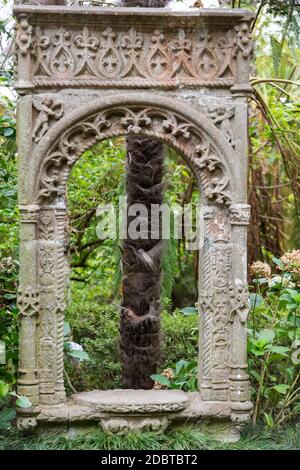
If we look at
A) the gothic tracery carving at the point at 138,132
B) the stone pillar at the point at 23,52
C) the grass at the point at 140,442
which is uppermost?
the stone pillar at the point at 23,52

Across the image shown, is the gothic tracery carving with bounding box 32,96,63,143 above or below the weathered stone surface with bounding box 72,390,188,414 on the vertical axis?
above

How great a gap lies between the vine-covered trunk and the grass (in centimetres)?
102

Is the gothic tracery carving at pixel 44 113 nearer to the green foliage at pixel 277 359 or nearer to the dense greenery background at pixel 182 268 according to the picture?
the dense greenery background at pixel 182 268

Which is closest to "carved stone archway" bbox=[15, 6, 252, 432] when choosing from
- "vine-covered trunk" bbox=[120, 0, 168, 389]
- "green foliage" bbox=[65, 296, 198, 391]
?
"vine-covered trunk" bbox=[120, 0, 168, 389]

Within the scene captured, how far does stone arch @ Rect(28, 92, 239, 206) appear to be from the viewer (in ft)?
17.6

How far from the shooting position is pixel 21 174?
17.5 ft

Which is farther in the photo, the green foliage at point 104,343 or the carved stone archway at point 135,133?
the green foliage at point 104,343

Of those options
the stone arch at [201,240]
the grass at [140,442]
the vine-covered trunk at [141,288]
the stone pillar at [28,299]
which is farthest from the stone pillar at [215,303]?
the stone pillar at [28,299]

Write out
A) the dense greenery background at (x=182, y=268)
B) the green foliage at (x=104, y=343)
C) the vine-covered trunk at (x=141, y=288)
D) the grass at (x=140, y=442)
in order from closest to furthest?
Answer: the grass at (x=140, y=442) < the dense greenery background at (x=182, y=268) < the vine-covered trunk at (x=141, y=288) < the green foliage at (x=104, y=343)

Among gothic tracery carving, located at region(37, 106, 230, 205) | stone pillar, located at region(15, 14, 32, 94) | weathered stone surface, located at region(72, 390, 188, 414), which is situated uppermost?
stone pillar, located at region(15, 14, 32, 94)

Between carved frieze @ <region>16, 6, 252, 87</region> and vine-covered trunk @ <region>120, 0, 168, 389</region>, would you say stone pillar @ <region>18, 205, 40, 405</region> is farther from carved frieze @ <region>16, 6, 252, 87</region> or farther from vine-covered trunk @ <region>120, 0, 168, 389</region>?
vine-covered trunk @ <region>120, 0, 168, 389</region>

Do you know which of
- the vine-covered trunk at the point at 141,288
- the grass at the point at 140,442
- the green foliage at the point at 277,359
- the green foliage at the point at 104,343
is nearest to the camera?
the grass at the point at 140,442

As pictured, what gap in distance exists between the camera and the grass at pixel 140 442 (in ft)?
17.0

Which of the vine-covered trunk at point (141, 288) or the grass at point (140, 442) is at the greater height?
the vine-covered trunk at point (141, 288)
